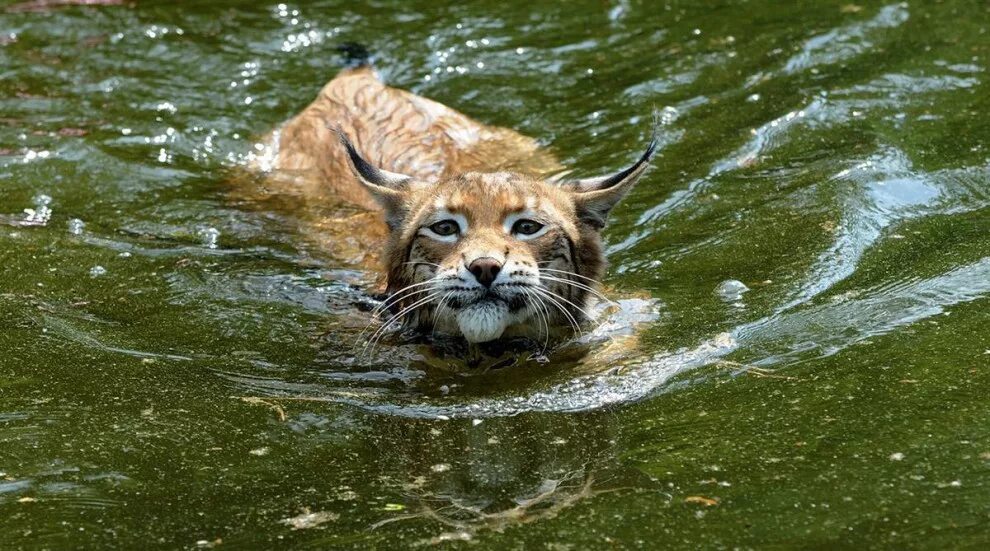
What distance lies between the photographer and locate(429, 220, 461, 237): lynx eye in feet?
22.5

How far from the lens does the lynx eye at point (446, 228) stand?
687 centimetres

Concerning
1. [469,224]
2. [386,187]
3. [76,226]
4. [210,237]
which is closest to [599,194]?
[469,224]

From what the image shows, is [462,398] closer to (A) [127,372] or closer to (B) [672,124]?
(A) [127,372]

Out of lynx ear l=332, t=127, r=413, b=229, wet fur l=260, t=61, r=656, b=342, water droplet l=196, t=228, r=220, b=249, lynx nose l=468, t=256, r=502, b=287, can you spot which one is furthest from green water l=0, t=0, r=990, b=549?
lynx ear l=332, t=127, r=413, b=229

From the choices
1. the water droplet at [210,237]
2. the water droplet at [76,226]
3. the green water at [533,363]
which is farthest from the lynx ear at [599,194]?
the water droplet at [76,226]

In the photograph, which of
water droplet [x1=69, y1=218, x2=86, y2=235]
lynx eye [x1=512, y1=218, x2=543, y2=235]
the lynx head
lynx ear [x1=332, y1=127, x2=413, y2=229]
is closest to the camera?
the lynx head

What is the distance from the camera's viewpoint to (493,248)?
6.47 metres

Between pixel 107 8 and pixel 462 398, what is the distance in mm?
8354

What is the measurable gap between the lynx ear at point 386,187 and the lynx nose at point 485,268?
1160 millimetres

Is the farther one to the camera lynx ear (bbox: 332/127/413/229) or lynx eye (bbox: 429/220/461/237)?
lynx ear (bbox: 332/127/413/229)

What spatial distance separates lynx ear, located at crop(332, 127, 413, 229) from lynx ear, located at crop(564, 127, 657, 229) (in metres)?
0.94

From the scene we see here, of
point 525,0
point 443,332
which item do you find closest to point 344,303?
point 443,332

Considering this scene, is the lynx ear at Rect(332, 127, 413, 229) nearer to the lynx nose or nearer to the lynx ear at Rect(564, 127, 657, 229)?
the lynx ear at Rect(564, 127, 657, 229)

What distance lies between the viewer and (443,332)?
6957mm
